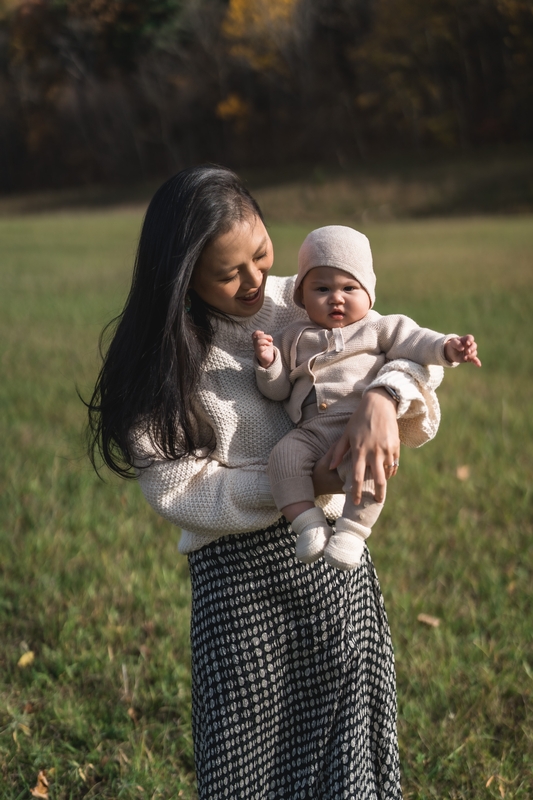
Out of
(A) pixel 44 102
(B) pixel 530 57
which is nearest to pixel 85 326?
(B) pixel 530 57

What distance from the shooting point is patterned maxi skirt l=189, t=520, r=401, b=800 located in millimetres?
1828

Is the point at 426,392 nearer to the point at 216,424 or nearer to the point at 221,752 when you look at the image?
the point at 216,424

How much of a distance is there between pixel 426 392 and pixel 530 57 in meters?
34.1

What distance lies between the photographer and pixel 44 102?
47.8 metres

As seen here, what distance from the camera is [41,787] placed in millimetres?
2398

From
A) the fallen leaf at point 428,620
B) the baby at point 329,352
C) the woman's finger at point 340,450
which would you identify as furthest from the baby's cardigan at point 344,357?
the fallen leaf at point 428,620

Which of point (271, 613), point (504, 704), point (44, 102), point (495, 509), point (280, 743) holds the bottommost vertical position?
point (44, 102)

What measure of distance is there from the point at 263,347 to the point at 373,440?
0.32 meters

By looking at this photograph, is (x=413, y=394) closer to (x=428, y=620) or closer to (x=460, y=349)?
(x=460, y=349)

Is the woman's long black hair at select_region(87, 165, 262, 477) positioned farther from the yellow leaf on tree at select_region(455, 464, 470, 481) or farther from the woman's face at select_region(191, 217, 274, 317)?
the yellow leaf on tree at select_region(455, 464, 470, 481)

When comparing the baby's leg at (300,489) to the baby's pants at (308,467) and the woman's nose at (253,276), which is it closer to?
the baby's pants at (308,467)

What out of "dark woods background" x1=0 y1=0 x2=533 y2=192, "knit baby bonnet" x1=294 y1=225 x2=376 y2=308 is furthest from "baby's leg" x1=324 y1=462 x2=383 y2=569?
"dark woods background" x1=0 y1=0 x2=533 y2=192

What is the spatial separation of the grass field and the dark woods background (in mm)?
29912

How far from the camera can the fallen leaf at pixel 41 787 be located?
7.78ft
